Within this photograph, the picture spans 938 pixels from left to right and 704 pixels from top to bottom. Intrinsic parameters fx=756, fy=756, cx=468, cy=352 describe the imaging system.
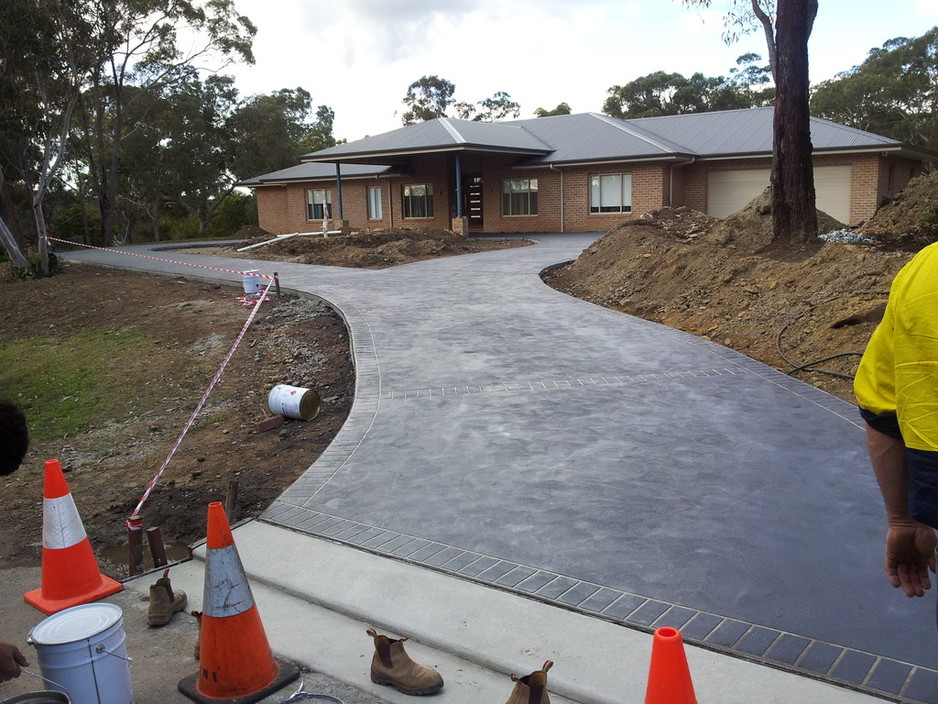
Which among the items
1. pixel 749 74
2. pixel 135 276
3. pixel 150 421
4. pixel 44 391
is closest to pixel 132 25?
pixel 135 276

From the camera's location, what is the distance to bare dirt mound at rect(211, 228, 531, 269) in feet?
69.1

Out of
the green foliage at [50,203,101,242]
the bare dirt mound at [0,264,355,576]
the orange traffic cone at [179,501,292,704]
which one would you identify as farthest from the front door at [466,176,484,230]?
the orange traffic cone at [179,501,292,704]

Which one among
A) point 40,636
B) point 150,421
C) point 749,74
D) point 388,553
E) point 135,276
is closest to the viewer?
point 40,636

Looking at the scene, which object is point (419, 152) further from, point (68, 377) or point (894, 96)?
point (894, 96)

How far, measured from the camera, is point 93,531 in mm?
5645

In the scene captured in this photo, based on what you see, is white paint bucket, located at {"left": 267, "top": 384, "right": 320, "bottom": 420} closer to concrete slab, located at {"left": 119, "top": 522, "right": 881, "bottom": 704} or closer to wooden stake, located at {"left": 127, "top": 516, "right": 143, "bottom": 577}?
wooden stake, located at {"left": 127, "top": 516, "right": 143, "bottom": 577}

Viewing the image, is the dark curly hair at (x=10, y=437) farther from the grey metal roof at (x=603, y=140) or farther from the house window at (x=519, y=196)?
the house window at (x=519, y=196)

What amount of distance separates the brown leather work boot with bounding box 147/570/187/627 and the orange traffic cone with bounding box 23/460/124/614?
0.51 meters

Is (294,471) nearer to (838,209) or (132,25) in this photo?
(838,209)

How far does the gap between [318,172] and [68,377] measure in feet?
89.8

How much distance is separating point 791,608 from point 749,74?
62.8 m

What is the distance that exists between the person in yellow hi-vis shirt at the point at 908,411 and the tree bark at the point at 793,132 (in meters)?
11.5

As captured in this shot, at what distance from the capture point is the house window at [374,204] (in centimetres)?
3569

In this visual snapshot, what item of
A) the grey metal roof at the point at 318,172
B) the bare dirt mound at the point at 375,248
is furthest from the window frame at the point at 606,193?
the grey metal roof at the point at 318,172
